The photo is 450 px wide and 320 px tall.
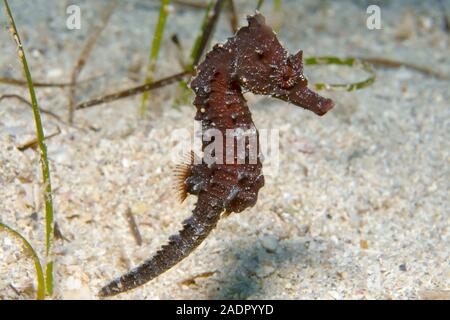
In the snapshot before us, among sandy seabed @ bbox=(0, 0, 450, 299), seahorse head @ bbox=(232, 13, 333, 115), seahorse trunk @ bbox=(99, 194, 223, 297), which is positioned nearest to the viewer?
seahorse head @ bbox=(232, 13, 333, 115)

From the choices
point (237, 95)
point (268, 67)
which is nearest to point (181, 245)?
point (237, 95)

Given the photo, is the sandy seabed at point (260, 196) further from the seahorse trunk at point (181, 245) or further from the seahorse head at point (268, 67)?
the seahorse head at point (268, 67)

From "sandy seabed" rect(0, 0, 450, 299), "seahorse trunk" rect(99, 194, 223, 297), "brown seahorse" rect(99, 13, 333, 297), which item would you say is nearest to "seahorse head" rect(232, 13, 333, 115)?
"brown seahorse" rect(99, 13, 333, 297)

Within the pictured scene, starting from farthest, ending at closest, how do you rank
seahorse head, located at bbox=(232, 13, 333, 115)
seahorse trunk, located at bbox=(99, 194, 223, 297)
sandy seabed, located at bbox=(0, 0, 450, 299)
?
sandy seabed, located at bbox=(0, 0, 450, 299), seahorse trunk, located at bbox=(99, 194, 223, 297), seahorse head, located at bbox=(232, 13, 333, 115)

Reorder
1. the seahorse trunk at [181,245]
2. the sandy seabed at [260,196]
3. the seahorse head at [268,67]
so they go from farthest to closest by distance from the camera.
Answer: the sandy seabed at [260,196], the seahorse trunk at [181,245], the seahorse head at [268,67]

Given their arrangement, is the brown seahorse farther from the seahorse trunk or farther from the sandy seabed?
the sandy seabed

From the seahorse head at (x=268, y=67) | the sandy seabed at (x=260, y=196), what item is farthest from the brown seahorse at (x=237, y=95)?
the sandy seabed at (x=260, y=196)

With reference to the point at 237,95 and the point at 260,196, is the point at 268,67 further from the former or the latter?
the point at 260,196

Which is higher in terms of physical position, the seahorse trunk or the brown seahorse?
the brown seahorse
